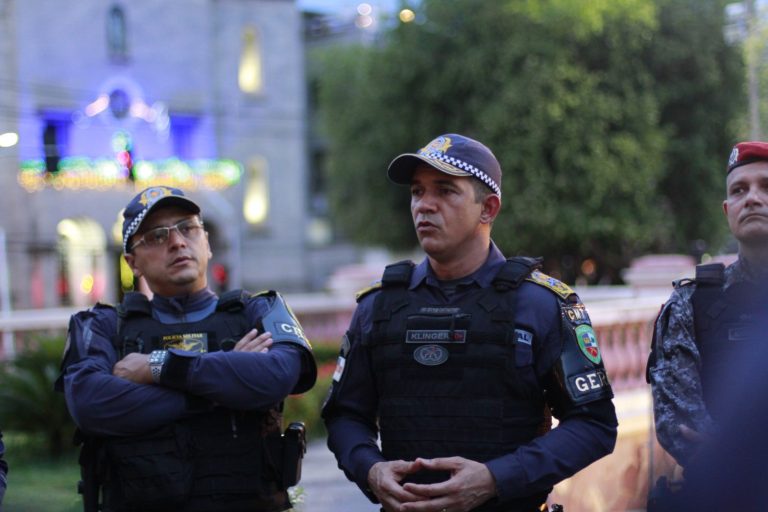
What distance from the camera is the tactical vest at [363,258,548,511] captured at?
3.22m

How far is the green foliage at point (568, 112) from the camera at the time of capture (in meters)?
24.1

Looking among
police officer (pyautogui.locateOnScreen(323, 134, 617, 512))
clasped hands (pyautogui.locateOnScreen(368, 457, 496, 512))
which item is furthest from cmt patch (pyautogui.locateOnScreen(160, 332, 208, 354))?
clasped hands (pyautogui.locateOnScreen(368, 457, 496, 512))

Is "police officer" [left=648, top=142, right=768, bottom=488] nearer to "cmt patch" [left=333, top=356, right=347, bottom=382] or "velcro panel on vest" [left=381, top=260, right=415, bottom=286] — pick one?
"velcro panel on vest" [left=381, top=260, right=415, bottom=286]

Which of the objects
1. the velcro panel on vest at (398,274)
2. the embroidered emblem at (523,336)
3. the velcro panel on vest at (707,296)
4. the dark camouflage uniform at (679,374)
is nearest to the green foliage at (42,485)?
the velcro panel on vest at (398,274)

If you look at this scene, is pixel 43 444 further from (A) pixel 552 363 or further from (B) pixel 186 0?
(B) pixel 186 0

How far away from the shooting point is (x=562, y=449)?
3.16 meters

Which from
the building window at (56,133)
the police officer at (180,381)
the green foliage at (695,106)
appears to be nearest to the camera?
the police officer at (180,381)

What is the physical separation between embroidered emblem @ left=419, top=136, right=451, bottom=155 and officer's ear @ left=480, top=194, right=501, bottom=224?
0.22m

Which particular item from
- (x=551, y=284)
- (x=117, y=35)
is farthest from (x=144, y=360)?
(x=117, y=35)

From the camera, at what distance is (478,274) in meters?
3.41

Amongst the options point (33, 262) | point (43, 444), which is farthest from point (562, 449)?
point (33, 262)

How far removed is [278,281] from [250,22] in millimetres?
9747

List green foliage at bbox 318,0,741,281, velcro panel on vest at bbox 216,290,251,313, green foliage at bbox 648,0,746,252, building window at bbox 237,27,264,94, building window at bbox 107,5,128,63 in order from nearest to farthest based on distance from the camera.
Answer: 1. velcro panel on vest at bbox 216,290,251,313
2. green foliage at bbox 318,0,741,281
3. green foliage at bbox 648,0,746,252
4. building window at bbox 107,5,128,63
5. building window at bbox 237,27,264,94

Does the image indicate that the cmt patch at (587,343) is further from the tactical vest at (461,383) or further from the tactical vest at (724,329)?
the tactical vest at (724,329)
